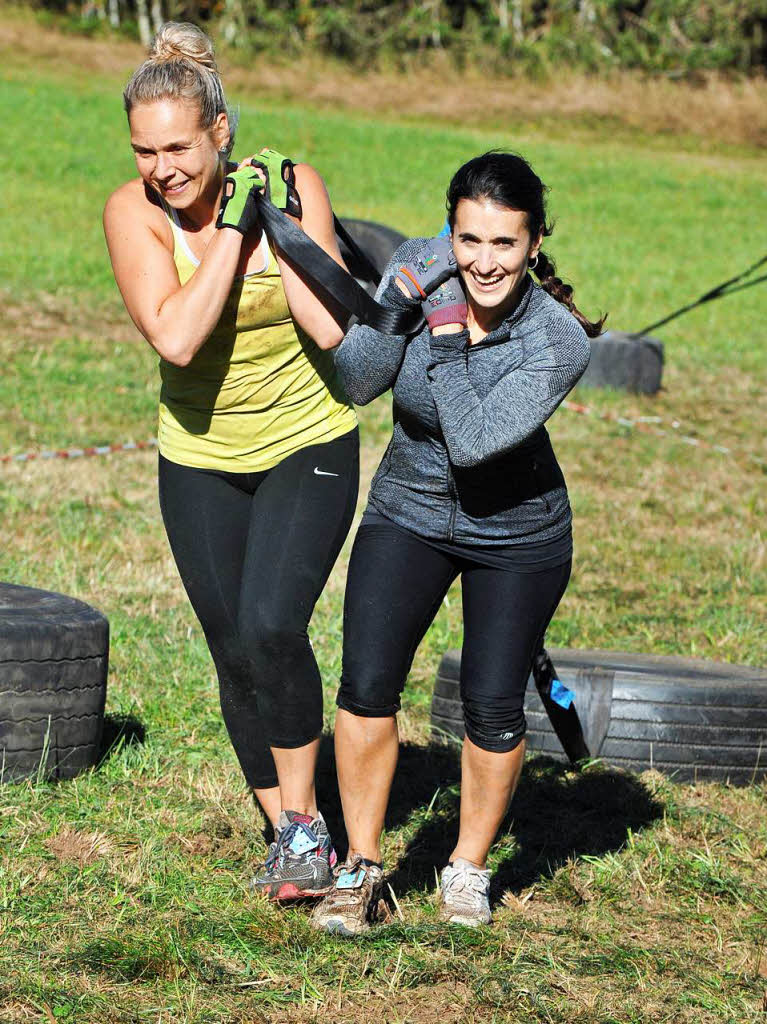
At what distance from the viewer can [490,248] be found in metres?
3.16

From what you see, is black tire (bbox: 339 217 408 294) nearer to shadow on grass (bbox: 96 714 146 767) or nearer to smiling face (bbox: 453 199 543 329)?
shadow on grass (bbox: 96 714 146 767)

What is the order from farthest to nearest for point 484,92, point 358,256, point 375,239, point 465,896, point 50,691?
point 484,92
point 375,239
point 50,691
point 358,256
point 465,896

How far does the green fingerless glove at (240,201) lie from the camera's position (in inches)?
129

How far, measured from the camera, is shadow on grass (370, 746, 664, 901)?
3977 mm

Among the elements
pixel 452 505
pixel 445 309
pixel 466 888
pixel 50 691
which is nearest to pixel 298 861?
pixel 466 888

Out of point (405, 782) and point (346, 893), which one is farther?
point (405, 782)

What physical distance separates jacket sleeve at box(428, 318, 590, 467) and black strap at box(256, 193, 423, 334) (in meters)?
0.10

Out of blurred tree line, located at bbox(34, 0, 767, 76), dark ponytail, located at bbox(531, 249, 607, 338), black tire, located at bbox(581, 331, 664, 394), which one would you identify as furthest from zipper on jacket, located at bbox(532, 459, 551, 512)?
blurred tree line, located at bbox(34, 0, 767, 76)

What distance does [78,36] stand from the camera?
125 ft

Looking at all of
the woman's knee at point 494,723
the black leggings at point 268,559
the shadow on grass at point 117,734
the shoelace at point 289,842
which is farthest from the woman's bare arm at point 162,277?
the shadow on grass at point 117,734

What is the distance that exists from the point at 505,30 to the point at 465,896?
1517 inches

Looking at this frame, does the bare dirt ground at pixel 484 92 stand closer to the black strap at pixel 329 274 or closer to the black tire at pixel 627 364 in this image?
the black tire at pixel 627 364

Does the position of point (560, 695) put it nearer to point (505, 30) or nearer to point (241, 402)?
point (241, 402)

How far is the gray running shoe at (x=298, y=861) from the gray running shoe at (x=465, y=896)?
1.03 ft
